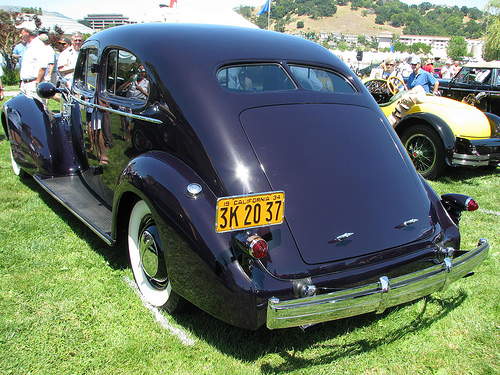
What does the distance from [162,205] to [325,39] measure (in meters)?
200

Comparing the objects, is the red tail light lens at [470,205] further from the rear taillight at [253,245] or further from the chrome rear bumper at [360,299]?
the rear taillight at [253,245]

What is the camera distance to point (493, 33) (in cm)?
4122

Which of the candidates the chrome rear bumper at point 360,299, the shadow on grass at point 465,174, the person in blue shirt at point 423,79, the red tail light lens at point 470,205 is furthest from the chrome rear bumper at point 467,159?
the chrome rear bumper at point 360,299

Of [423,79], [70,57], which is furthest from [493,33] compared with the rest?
[70,57]

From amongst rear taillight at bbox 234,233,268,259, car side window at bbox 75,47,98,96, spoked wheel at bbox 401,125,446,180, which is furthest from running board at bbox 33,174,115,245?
spoked wheel at bbox 401,125,446,180

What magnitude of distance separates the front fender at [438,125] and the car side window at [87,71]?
4704 millimetres

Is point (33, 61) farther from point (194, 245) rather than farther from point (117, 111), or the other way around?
point (194, 245)

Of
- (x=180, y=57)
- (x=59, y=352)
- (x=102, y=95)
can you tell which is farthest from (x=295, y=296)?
(x=102, y=95)

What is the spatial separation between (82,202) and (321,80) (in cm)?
225

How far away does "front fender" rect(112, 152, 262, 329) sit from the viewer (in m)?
2.09

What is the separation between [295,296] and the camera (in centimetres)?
213

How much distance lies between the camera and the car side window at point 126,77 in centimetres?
307

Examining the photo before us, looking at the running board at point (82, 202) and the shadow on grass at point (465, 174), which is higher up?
the running board at point (82, 202)

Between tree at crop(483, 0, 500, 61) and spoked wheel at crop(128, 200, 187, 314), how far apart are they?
47.6m
